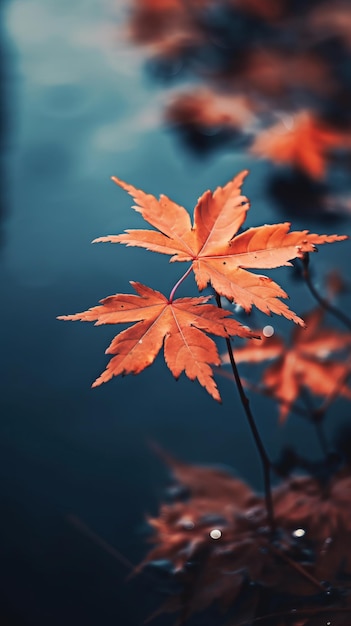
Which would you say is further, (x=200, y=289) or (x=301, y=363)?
(x=301, y=363)

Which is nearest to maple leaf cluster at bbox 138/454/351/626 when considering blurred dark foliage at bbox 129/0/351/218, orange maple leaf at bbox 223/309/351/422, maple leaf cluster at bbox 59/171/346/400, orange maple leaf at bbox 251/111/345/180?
orange maple leaf at bbox 223/309/351/422

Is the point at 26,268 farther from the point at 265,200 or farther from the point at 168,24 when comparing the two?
the point at 168,24

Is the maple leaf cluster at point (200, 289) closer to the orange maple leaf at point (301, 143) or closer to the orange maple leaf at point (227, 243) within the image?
the orange maple leaf at point (227, 243)

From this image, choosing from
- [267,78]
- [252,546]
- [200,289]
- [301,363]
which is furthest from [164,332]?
[267,78]

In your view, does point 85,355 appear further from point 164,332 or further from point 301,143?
point 301,143

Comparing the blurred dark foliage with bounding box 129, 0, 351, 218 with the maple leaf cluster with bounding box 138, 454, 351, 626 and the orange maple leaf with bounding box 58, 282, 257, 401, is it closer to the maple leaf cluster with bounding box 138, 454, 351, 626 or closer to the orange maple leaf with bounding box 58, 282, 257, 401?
the maple leaf cluster with bounding box 138, 454, 351, 626

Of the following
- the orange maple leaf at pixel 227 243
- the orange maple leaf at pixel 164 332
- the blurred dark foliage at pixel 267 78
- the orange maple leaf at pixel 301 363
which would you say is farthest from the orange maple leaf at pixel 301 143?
the orange maple leaf at pixel 164 332

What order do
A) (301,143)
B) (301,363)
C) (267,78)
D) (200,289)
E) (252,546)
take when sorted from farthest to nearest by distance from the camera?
1. (267,78)
2. (301,143)
3. (301,363)
4. (252,546)
5. (200,289)

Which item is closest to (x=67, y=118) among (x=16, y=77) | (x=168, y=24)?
(x=16, y=77)
